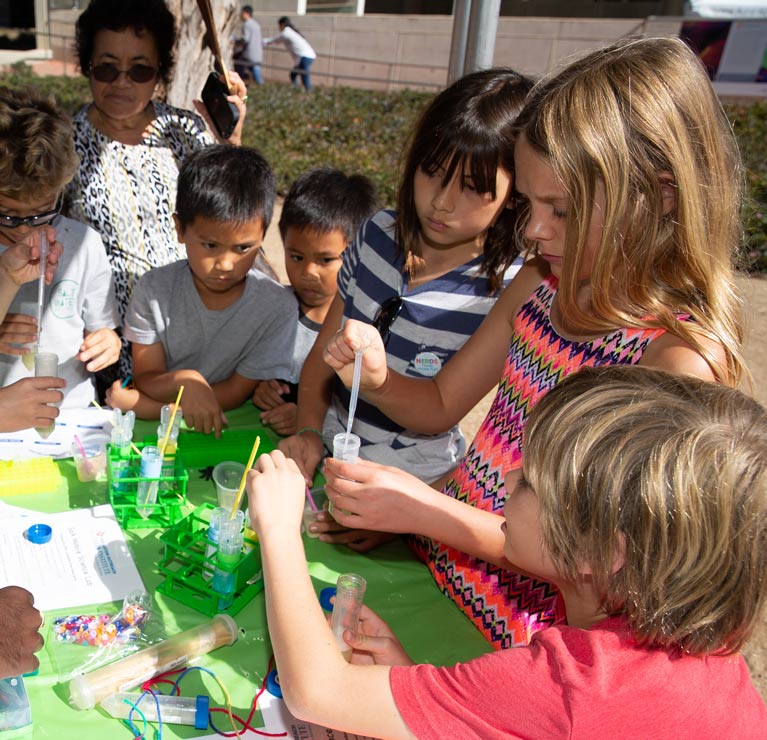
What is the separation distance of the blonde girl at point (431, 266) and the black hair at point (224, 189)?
1.20 ft

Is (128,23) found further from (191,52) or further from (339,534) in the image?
(191,52)

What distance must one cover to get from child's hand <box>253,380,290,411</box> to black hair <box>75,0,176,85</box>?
1.36 metres

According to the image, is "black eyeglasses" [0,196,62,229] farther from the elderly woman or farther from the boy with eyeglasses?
the elderly woman

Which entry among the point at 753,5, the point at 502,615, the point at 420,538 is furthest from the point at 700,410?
the point at 753,5

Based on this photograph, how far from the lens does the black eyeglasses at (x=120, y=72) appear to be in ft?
8.79

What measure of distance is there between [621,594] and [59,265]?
1.93m

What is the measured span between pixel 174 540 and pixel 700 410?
110 cm

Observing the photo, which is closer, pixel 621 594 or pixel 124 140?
pixel 621 594

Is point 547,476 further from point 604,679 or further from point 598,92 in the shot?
point 598,92

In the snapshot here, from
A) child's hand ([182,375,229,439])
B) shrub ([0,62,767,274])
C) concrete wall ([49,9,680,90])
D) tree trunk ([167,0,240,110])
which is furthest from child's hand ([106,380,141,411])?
concrete wall ([49,9,680,90])

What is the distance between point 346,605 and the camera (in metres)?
1.38

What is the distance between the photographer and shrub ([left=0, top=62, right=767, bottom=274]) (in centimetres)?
916

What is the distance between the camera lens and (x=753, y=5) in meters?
11.7

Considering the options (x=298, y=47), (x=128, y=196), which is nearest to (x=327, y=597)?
(x=128, y=196)
